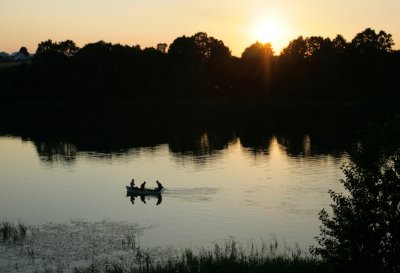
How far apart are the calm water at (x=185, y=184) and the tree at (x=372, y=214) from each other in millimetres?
14006

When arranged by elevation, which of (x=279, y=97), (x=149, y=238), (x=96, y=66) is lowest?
(x=149, y=238)

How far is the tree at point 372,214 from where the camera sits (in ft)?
94.5

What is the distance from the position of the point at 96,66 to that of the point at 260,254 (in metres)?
166

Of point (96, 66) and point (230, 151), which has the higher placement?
point (96, 66)

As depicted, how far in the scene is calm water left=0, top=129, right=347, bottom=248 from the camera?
49.8 m

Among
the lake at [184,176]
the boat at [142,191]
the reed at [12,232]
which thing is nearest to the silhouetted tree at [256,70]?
the lake at [184,176]

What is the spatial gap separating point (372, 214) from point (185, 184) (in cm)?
4072

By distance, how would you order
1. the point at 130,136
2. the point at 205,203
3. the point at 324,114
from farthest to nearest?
the point at 324,114 < the point at 130,136 < the point at 205,203

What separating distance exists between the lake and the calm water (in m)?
0.12

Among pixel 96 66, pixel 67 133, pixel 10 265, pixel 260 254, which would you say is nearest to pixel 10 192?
pixel 10 265

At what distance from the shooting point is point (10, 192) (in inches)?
2596

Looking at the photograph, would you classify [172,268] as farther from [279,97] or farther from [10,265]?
[279,97]

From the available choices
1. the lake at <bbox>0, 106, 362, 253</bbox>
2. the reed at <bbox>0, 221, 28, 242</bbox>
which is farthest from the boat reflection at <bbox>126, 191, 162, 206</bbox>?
the reed at <bbox>0, 221, 28, 242</bbox>

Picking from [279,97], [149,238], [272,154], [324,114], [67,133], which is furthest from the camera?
[279,97]
